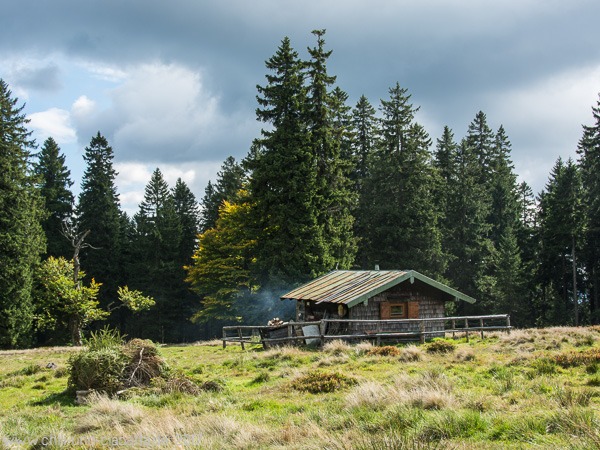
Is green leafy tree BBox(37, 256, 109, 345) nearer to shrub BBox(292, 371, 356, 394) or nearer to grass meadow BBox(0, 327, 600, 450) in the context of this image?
grass meadow BBox(0, 327, 600, 450)

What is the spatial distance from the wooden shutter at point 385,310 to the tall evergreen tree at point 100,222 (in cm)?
4222

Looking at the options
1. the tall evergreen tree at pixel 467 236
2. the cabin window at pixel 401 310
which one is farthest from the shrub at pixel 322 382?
the tall evergreen tree at pixel 467 236

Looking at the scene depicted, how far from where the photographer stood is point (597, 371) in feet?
39.9

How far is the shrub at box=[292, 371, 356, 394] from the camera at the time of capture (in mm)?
12175

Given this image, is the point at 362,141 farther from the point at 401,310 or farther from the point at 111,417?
the point at 111,417

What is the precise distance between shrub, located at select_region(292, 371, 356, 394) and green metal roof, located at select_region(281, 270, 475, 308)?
9.47 m

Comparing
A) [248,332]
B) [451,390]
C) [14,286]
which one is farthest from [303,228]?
[451,390]

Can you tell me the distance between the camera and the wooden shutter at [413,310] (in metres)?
25.8

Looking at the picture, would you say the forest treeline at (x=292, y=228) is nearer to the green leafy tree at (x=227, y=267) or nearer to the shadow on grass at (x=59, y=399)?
the green leafy tree at (x=227, y=267)

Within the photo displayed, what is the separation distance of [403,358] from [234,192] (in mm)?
40379

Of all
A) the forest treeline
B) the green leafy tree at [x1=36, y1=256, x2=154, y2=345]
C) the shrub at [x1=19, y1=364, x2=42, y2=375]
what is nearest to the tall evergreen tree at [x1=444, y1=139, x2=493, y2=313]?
the forest treeline

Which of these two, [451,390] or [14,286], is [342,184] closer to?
[14,286]

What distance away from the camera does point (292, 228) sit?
3622cm

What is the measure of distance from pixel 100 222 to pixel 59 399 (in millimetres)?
47500
